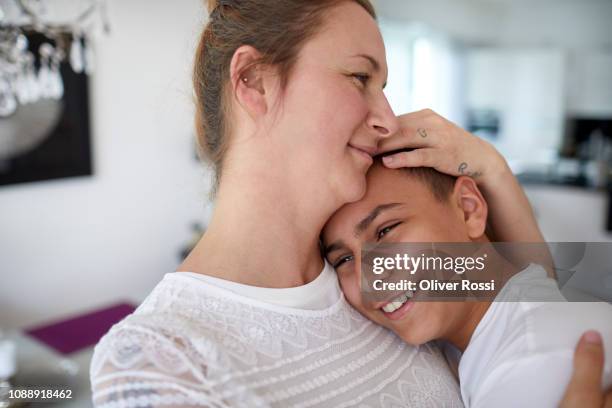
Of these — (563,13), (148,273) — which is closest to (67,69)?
(148,273)

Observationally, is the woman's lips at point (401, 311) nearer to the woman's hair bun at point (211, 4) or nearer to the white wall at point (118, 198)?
the woman's hair bun at point (211, 4)

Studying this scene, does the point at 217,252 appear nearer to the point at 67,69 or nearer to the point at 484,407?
the point at 484,407

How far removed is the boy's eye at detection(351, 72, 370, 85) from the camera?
823 mm

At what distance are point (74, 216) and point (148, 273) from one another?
0.66 metres

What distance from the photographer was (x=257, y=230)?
0.83 metres

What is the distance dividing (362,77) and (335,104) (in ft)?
0.29

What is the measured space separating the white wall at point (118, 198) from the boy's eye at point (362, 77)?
2081mm

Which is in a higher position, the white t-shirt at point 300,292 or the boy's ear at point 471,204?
the boy's ear at point 471,204

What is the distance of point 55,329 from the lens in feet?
7.34

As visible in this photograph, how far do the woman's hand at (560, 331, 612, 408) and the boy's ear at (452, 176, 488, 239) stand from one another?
32 cm

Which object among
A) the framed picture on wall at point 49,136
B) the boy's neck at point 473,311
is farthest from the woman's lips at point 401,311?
the framed picture on wall at point 49,136

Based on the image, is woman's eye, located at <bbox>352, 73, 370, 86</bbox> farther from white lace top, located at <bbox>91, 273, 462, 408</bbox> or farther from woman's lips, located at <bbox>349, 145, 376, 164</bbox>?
white lace top, located at <bbox>91, 273, 462, 408</bbox>

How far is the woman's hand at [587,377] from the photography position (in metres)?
0.67

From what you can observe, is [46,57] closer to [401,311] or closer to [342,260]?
[342,260]
